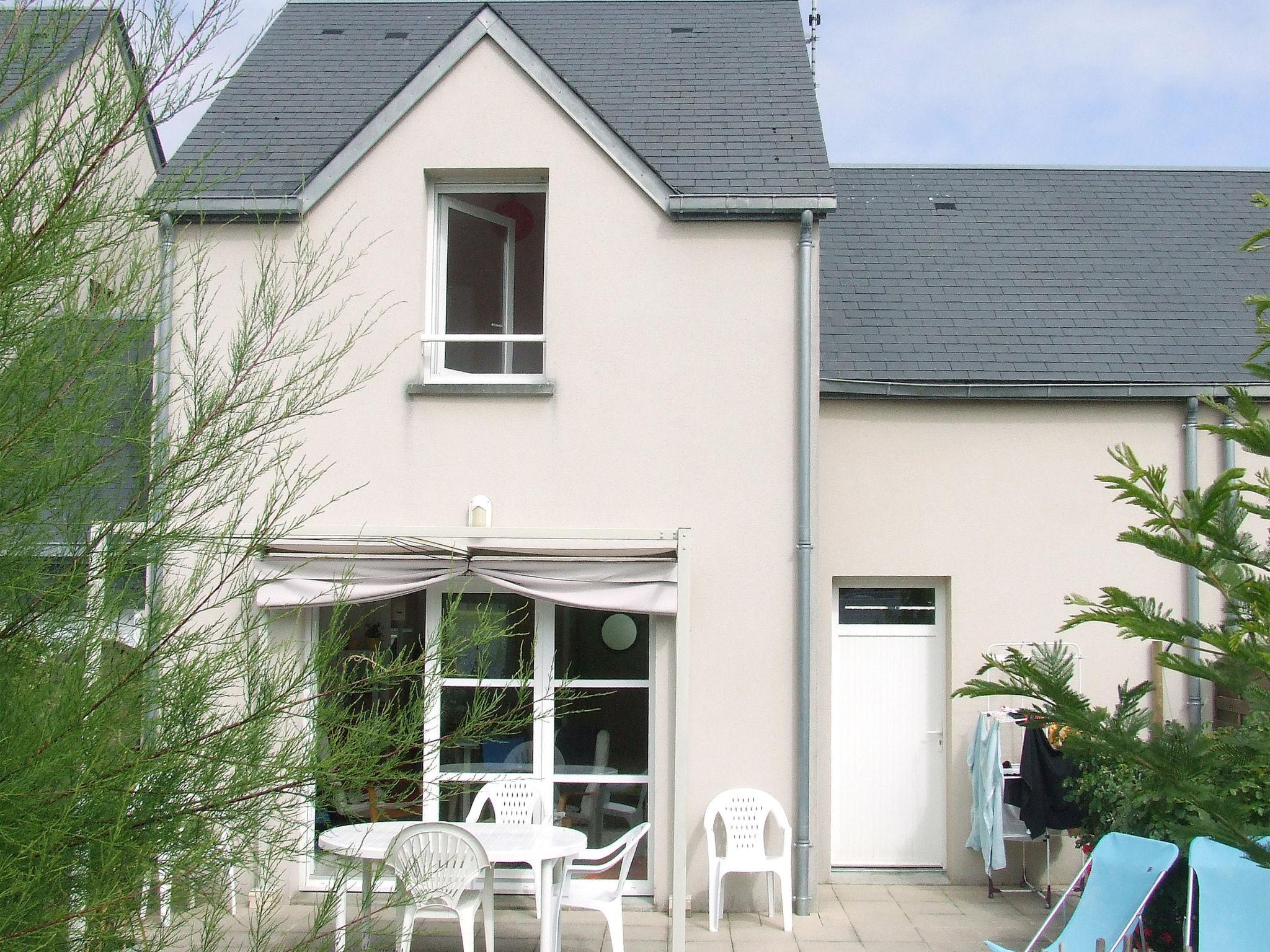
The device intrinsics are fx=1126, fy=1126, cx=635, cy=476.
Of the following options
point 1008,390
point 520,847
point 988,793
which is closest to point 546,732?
point 520,847

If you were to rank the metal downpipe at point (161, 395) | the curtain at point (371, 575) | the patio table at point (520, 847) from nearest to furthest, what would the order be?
the metal downpipe at point (161, 395) → the patio table at point (520, 847) → the curtain at point (371, 575)

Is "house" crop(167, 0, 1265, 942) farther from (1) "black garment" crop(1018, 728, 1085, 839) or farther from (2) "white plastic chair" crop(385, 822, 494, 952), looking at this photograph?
(2) "white plastic chair" crop(385, 822, 494, 952)

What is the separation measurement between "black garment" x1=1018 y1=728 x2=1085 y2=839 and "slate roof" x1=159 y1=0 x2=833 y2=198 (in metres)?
4.57

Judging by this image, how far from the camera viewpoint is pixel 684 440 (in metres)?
8.70

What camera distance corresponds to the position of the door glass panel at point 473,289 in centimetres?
914

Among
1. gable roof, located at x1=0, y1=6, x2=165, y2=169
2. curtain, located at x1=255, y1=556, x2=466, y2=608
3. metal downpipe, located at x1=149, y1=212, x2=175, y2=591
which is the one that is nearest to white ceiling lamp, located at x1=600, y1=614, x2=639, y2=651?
curtain, located at x1=255, y1=556, x2=466, y2=608

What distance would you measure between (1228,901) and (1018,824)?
8.13 ft

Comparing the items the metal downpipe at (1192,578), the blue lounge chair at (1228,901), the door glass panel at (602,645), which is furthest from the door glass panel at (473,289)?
the blue lounge chair at (1228,901)

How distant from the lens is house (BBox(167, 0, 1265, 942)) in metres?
8.49

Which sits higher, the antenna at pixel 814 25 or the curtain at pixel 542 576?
the antenna at pixel 814 25

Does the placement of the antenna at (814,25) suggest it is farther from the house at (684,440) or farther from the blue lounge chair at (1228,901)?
the blue lounge chair at (1228,901)

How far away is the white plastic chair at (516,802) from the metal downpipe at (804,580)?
1.92 meters

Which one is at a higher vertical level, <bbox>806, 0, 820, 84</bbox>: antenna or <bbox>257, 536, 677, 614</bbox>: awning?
<bbox>806, 0, 820, 84</bbox>: antenna

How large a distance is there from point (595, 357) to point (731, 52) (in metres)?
4.01
